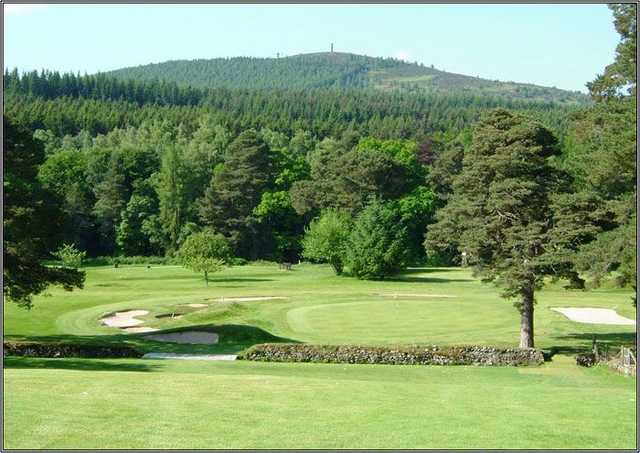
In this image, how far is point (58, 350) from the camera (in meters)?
36.7

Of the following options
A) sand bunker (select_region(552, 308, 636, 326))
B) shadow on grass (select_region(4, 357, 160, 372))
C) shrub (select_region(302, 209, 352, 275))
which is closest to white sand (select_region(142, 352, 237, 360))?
shadow on grass (select_region(4, 357, 160, 372))

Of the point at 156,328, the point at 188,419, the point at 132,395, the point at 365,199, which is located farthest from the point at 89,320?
the point at 365,199

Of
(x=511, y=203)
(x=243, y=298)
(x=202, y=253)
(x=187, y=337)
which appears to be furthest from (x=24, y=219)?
(x=202, y=253)

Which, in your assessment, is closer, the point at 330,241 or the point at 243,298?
the point at 243,298

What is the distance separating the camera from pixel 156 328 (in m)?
49.0

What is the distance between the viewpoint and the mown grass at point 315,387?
1759cm

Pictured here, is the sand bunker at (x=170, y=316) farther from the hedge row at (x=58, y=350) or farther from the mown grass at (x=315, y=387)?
the hedge row at (x=58, y=350)

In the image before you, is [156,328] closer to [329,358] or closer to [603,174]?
[329,358]

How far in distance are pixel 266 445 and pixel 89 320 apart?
36681 mm

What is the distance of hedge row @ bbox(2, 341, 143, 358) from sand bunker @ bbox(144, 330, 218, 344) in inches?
296

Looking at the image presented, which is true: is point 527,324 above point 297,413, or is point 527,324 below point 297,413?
below

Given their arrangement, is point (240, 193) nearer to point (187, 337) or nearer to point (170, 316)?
point (170, 316)

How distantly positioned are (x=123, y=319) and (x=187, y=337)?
8.06 metres

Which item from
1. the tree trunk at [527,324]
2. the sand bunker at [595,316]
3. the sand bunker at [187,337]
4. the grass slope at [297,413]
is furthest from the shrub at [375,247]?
the grass slope at [297,413]
